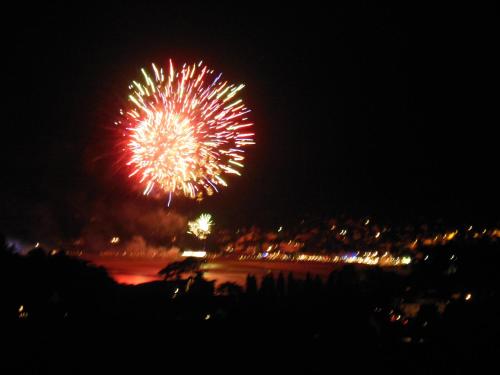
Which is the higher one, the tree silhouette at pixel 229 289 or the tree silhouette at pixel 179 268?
the tree silhouette at pixel 179 268

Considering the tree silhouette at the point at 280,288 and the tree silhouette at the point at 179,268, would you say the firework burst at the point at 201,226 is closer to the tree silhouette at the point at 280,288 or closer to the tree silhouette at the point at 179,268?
the tree silhouette at the point at 179,268

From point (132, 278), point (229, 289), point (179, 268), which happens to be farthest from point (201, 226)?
point (229, 289)

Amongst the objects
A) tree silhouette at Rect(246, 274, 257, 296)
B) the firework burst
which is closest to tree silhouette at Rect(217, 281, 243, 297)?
tree silhouette at Rect(246, 274, 257, 296)

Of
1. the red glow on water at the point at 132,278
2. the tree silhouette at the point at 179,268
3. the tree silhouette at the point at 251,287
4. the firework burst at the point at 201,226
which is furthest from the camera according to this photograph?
the firework burst at the point at 201,226

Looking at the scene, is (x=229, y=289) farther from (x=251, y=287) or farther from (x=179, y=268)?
(x=179, y=268)

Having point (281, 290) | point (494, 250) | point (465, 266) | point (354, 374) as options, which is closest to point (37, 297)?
point (281, 290)

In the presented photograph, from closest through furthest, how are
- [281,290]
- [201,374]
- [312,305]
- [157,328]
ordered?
[201,374] → [157,328] → [312,305] → [281,290]

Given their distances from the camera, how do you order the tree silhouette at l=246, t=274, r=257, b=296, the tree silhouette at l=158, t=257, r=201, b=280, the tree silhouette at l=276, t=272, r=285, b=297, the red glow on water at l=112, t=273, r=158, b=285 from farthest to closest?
the red glow on water at l=112, t=273, r=158, b=285 → the tree silhouette at l=158, t=257, r=201, b=280 → the tree silhouette at l=276, t=272, r=285, b=297 → the tree silhouette at l=246, t=274, r=257, b=296

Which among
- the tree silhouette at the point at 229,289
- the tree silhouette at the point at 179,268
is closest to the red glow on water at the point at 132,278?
the tree silhouette at the point at 179,268

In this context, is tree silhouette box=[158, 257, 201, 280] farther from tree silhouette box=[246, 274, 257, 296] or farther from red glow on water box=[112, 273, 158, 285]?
red glow on water box=[112, 273, 158, 285]

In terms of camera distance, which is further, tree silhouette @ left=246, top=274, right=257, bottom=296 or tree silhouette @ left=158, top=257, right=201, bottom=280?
tree silhouette @ left=158, top=257, right=201, bottom=280

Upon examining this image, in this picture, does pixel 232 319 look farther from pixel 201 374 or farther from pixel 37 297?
pixel 37 297
